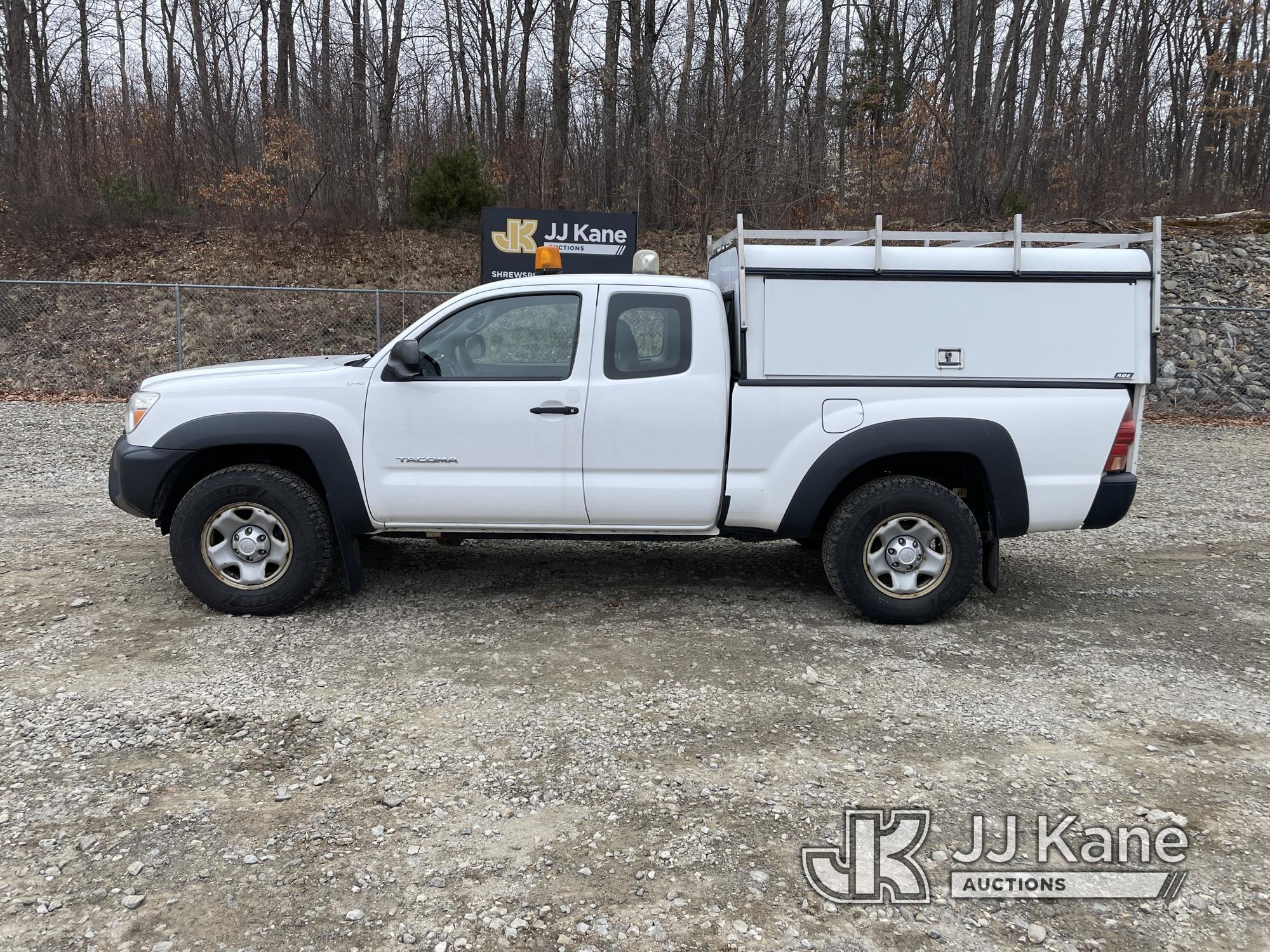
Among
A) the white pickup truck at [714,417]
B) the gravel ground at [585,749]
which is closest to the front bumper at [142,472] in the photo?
the white pickup truck at [714,417]

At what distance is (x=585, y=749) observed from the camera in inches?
154

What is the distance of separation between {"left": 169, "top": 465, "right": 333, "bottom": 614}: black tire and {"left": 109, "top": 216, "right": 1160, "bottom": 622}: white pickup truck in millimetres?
11

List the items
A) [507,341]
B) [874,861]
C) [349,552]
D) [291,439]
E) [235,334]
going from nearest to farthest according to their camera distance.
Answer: [874,861] < [291,439] < [507,341] < [349,552] < [235,334]

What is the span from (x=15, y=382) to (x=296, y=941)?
16094 mm

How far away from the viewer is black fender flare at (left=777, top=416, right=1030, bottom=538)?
5.19 metres

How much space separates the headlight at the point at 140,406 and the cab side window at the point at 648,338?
251cm

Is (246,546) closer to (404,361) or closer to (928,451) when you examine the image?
(404,361)

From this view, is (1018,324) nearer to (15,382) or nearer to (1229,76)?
(15,382)

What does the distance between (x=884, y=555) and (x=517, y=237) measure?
32.4 feet

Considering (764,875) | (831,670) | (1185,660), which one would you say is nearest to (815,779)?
(764,875)

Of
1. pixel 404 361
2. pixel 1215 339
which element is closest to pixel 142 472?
pixel 404 361

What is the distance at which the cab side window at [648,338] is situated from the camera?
5.29 metres

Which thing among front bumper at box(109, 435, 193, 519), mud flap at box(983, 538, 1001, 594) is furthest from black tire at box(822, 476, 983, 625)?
front bumper at box(109, 435, 193, 519)

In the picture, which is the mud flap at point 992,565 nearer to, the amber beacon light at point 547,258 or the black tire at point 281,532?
the amber beacon light at point 547,258
